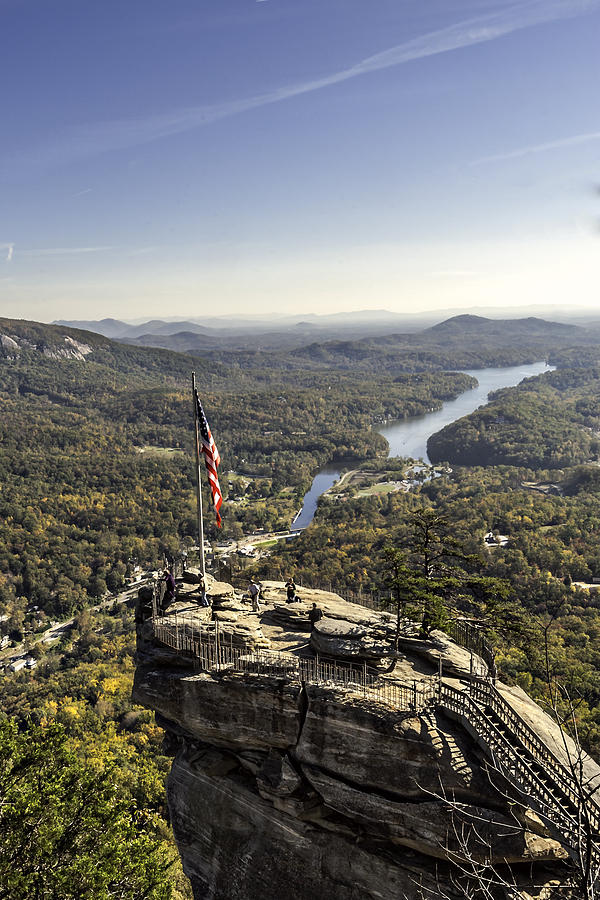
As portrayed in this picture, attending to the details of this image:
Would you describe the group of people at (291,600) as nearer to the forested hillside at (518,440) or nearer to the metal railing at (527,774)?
the metal railing at (527,774)

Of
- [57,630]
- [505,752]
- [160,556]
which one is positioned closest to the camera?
[505,752]

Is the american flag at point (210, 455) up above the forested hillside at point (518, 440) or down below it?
above

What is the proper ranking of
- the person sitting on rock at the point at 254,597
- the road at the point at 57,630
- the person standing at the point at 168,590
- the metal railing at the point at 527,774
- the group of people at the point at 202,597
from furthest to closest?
the road at the point at 57,630, the person sitting on rock at the point at 254,597, the person standing at the point at 168,590, the group of people at the point at 202,597, the metal railing at the point at 527,774

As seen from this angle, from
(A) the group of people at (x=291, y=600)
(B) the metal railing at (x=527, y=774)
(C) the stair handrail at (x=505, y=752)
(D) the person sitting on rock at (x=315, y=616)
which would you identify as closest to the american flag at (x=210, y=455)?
(A) the group of people at (x=291, y=600)

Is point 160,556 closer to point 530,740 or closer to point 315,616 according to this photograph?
point 315,616

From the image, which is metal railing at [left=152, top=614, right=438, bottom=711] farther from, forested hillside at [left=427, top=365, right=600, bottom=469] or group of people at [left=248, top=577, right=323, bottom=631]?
forested hillside at [left=427, top=365, right=600, bottom=469]

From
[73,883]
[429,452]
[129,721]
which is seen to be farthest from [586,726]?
[429,452]

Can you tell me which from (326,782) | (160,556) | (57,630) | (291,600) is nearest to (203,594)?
(291,600)

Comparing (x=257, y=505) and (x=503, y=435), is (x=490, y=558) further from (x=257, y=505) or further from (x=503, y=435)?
(x=503, y=435)
